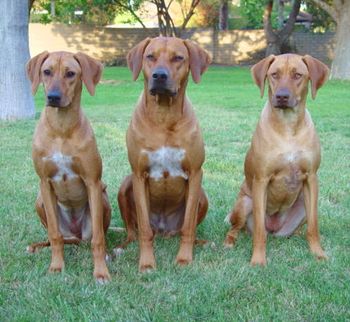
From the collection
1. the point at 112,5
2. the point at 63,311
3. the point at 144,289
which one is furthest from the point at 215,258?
the point at 112,5

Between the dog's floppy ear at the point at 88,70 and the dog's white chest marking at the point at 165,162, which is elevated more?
the dog's floppy ear at the point at 88,70

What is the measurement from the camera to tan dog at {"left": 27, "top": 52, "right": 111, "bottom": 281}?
13.7 ft

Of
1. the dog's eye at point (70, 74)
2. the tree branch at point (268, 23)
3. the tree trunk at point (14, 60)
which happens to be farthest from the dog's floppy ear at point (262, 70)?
the tree branch at point (268, 23)

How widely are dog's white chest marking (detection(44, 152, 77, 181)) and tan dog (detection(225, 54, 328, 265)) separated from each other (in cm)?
145

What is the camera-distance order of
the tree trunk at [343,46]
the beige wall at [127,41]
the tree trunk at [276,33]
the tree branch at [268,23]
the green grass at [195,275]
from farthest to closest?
the beige wall at [127,41]
the tree trunk at [276,33]
the tree branch at [268,23]
the tree trunk at [343,46]
the green grass at [195,275]

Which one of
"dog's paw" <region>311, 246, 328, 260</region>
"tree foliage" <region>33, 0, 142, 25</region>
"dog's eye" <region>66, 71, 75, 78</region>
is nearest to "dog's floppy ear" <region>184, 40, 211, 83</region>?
"dog's eye" <region>66, 71, 75, 78</region>

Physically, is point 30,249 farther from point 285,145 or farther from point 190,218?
point 285,145

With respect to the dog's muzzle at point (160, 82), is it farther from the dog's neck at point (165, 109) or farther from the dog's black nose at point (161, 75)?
the dog's neck at point (165, 109)

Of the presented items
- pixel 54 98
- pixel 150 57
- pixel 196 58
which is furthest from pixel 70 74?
pixel 196 58

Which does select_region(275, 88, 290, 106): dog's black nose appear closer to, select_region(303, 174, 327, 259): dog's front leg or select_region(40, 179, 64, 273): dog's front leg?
select_region(303, 174, 327, 259): dog's front leg

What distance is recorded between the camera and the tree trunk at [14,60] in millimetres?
11492

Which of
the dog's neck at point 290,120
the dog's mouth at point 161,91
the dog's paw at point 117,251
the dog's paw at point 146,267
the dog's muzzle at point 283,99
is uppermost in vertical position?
the dog's mouth at point 161,91

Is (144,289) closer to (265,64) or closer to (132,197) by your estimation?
(132,197)

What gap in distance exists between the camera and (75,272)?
425 centimetres
